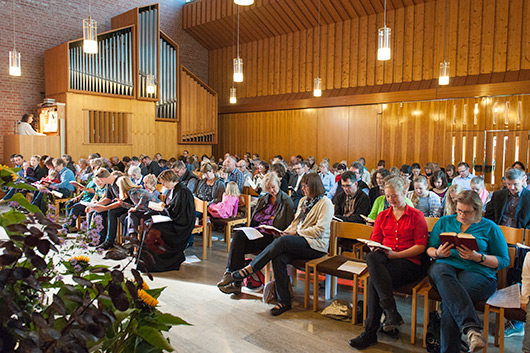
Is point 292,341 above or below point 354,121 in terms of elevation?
below

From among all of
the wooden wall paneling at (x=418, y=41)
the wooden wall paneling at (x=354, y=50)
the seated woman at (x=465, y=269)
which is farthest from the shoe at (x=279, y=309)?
the wooden wall paneling at (x=354, y=50)

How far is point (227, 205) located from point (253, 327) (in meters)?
2.90

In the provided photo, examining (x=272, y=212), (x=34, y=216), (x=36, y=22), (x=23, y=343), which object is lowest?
(x=272, y=212)

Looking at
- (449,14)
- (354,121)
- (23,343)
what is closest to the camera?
(23,343)

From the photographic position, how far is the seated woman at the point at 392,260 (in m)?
3.52

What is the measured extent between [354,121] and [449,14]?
3.88 meters

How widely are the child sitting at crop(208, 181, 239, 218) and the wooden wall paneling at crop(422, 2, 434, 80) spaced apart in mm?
7927

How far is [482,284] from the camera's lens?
331cm

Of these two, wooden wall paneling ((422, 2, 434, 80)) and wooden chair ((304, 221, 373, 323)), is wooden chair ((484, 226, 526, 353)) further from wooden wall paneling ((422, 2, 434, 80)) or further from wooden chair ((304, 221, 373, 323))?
wooden wall paneling ((422, 2, 434, 80))

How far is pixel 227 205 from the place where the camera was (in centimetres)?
660

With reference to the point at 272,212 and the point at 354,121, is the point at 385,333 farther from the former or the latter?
the point at 354,121

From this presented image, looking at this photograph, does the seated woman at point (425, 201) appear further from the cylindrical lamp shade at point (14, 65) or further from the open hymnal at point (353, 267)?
the cylindrical lamp shade at point (14, 65)

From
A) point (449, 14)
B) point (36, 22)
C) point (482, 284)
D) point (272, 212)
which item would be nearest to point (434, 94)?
point (449, 14)

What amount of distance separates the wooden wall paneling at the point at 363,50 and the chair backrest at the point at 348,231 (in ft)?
31.3
